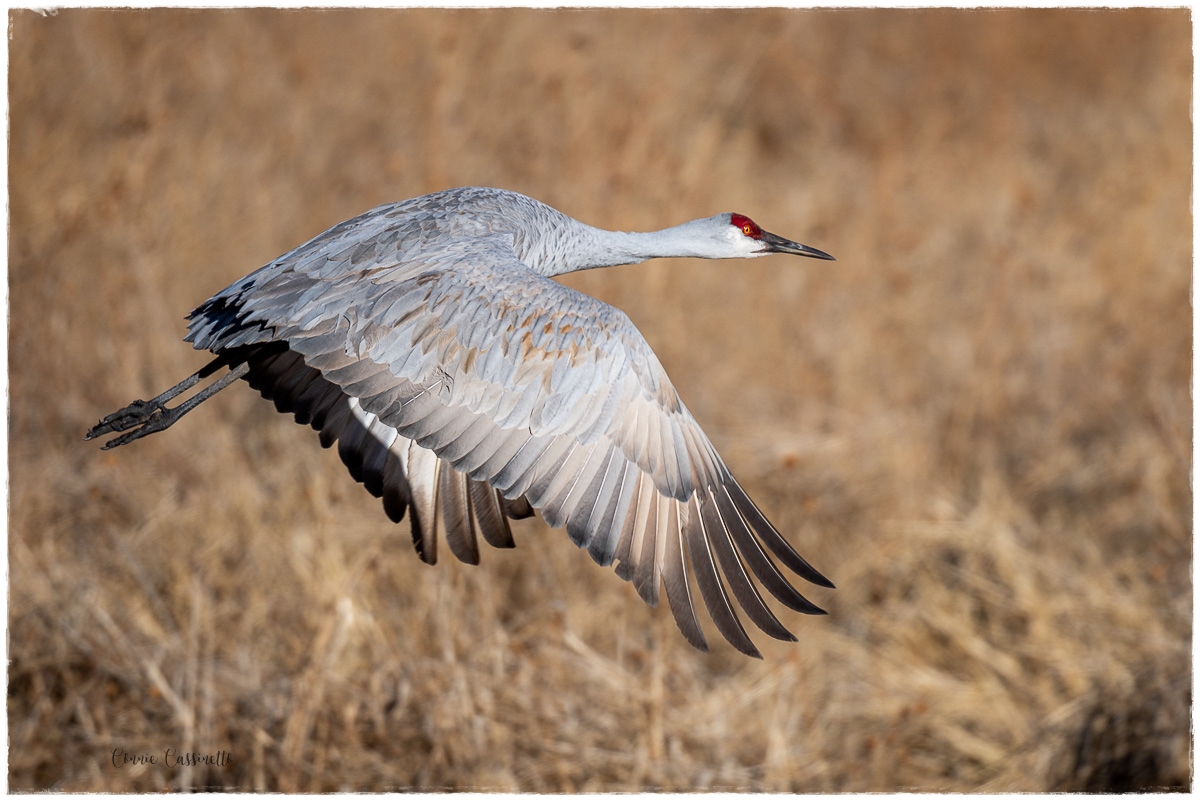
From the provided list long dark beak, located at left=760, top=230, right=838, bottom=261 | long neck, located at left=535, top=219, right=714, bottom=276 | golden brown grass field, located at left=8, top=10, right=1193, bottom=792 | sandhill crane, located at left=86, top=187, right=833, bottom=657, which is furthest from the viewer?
golden brown grass field, located at left=8, top=10, right=1193, bottom=792

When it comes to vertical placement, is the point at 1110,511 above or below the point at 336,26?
below

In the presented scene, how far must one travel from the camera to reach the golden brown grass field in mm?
5656

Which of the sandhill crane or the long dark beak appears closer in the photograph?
the sandhill crane

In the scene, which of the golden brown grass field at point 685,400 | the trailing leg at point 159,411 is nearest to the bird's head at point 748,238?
the golden brown grass field at point 685,400

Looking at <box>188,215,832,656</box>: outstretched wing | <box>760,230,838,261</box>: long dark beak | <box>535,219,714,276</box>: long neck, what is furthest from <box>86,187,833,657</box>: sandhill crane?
<box>760,230,838,261</box>: long dark beak

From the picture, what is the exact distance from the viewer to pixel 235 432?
722 cm

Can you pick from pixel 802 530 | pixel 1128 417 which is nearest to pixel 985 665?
pixel 802 530

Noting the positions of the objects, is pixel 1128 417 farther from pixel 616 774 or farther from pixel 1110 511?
pixel 616 774

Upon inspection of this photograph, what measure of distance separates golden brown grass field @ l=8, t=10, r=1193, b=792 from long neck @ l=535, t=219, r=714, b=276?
135 cm

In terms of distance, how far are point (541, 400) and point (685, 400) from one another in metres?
4.21

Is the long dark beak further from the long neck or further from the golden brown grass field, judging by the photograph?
the golden brown grass field

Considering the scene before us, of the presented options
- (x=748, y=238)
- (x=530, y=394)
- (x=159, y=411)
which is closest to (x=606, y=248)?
(x=748, y=238)

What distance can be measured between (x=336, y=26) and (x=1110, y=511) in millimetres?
6306
